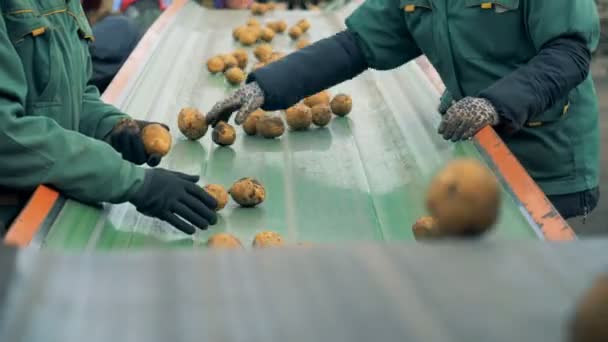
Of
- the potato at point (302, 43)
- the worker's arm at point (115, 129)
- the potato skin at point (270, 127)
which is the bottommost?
the potato at point (302, 43)

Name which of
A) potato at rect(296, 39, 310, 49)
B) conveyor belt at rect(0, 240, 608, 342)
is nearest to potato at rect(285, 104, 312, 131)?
potato at rect(296, 39, 310, 49)

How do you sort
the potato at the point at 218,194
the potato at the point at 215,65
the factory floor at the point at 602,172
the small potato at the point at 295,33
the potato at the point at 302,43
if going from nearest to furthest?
the potato at the point at 218,194, the potato at the point at 215,65, the potato at the point at 302,43, the small potato at the point at 295,33, the factory floor at the point at 602,172

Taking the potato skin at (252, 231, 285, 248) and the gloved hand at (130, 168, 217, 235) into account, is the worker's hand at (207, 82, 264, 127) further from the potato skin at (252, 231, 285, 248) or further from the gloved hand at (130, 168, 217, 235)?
the potato skin at (252, 231, 285, 248)

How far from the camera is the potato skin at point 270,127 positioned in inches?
105

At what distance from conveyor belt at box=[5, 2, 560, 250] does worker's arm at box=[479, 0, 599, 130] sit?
0.17 metres

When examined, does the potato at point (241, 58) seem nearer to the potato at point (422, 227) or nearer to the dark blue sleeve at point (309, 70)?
the dark blue sleeve at point (309, 70)

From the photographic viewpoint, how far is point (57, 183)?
5.94 feet

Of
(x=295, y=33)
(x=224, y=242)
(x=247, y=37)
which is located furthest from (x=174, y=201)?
(x=295, y=33)

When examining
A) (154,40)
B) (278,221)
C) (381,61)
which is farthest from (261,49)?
(278,221)

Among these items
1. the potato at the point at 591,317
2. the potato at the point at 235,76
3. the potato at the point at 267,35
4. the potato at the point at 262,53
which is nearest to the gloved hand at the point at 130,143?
the potato at the point at 235,76

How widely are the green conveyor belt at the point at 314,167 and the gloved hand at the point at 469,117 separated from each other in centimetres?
7

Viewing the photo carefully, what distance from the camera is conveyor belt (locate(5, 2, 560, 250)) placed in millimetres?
1873

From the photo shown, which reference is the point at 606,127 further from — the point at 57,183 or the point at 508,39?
the point at 57,183

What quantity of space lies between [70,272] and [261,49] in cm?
324
